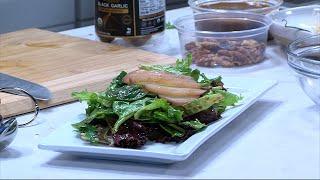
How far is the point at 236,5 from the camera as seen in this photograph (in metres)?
1.17

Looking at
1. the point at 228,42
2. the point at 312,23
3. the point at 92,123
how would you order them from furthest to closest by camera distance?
1. the point at 312,23
2. the point at 228,42
3. the point at 92,123

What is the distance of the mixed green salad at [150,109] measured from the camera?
71cm

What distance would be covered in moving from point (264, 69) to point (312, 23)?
17 cm

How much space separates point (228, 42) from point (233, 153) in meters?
0.34

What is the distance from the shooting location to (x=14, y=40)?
1164 mm

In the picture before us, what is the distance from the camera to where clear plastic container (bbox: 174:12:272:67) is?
1032mm

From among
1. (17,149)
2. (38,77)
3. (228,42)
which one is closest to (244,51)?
(228,42)

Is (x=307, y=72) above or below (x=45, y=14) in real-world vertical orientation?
above

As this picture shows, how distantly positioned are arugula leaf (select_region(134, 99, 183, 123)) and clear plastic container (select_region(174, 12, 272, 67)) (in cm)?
33

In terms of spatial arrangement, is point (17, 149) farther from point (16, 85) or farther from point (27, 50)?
point (27, 50)

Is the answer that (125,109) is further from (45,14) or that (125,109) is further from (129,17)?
(45,14)

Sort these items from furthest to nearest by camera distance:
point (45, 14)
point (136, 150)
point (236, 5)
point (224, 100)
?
point (45, 14)
point (236, 5)
point (224, 100)
point (136, 150)

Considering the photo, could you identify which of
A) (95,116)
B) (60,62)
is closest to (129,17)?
(60,62)

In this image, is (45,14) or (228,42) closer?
(228,42)
